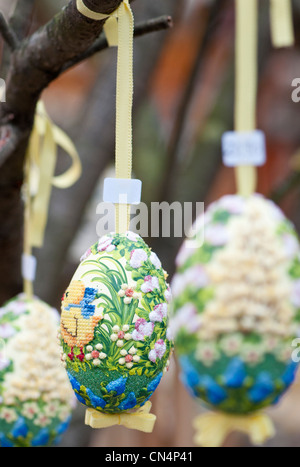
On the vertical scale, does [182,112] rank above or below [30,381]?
above

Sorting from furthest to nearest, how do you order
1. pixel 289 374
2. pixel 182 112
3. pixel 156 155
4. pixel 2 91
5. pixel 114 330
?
pixel 156 155
pixel 182 112
pixel 2 91
pixel 289 374
pixel 114 330

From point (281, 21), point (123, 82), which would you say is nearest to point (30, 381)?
point (123, 82)

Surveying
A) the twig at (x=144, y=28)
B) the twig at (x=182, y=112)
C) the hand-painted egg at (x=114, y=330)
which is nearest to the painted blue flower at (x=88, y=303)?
the hand-painted egg at (x=114, y=330)

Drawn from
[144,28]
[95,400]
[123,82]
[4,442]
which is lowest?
[4,442]

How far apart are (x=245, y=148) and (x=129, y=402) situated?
0.29 meters

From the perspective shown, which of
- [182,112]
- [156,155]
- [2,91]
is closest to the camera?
[2,91]

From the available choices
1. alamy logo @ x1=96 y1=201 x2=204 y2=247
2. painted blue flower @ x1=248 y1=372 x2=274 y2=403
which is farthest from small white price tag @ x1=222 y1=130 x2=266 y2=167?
alamy logo @ x1=96 y1=201 x2=204 y2=247

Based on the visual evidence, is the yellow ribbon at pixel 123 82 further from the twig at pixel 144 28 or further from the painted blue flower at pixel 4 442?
the painted blue flower at pixel 4 442

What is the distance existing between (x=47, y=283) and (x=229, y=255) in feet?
2.32

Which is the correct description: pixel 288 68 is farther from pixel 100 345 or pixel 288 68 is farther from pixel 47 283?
pixel 100 345

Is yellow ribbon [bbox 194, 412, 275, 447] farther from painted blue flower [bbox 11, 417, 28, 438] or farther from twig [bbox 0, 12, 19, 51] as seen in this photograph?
twig [bbox 0, 12, 19, 51]

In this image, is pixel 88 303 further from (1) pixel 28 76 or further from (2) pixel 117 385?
(1) pixel 28 76

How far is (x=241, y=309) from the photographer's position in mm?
591
